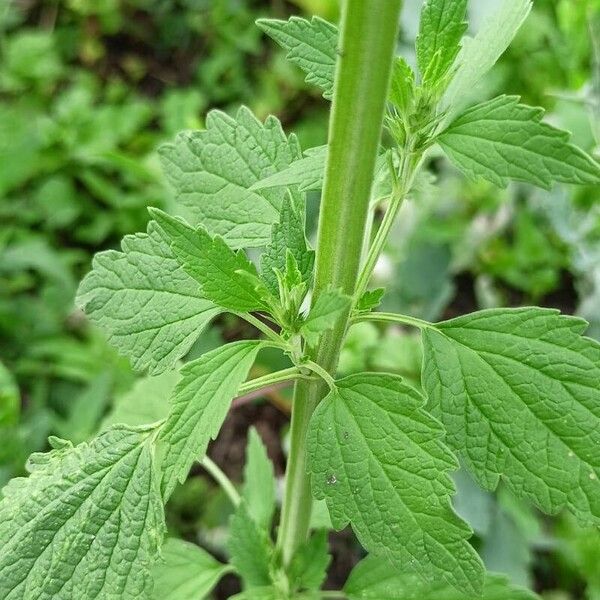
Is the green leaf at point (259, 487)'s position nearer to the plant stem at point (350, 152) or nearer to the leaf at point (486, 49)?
the plant stem at point (350, 152)

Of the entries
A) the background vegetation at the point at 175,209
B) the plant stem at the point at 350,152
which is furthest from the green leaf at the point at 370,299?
the background vegetation at the point at 175,209

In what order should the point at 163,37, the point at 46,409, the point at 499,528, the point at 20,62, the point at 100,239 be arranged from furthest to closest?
the point at 163,37 → the point at 20,62 → the point at 100,239 → the point at 46,409 → the point at 499,528

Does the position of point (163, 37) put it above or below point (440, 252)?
above

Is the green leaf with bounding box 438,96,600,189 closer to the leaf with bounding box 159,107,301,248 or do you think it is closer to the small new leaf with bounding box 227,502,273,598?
the leaf with bounding box 159,107,301,248

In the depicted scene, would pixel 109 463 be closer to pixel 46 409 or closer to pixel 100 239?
pixel 46 409

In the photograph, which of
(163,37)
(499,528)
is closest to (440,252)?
(499,528)
